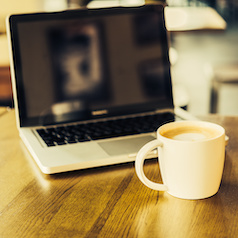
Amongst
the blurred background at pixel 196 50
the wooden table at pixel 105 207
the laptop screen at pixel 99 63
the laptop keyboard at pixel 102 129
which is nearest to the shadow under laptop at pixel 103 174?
the wooden table at pixel 105 207

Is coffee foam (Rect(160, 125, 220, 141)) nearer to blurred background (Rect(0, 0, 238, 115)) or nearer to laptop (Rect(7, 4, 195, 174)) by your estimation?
laptop (Rect(7, 4, 195, 174))

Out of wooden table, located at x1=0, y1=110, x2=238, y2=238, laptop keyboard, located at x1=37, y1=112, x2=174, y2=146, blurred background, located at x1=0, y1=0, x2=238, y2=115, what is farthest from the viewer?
blurred background, located at x1=0, y1=0, x2=238, y2=115

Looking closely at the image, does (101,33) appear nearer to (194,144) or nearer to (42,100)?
(42,100)

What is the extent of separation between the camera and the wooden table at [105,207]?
439mm

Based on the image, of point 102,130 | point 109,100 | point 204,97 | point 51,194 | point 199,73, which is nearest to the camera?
point 51,194

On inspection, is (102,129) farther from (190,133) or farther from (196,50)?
(196,50)

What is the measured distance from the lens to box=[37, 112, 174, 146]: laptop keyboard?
28.5 inches

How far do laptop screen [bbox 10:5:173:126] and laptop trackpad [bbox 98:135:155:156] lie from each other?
0.18m

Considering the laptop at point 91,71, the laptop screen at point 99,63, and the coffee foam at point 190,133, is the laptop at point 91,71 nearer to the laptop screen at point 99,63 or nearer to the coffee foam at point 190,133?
the laptop screen at point 99,63

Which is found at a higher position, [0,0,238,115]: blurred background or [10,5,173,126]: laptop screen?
[10,5,173,126]: laptop screen

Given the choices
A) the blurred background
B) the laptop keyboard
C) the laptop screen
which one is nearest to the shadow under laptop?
the laptop keyboard

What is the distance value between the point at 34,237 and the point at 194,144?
23cm

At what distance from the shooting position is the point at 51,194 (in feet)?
1.76

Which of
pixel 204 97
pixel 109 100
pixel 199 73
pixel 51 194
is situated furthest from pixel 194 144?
pixel 199 73
